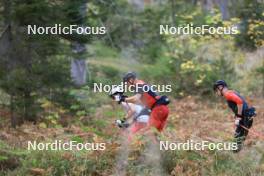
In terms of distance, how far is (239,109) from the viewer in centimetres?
1270

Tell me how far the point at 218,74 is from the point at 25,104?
30.9ft

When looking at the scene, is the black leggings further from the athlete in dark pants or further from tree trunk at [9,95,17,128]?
tree trunk at [9,95,17,128]

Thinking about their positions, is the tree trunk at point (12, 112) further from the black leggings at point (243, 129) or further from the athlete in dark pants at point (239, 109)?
the black leggings at point (243, 129)

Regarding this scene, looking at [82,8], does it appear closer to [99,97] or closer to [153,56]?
[99,97]

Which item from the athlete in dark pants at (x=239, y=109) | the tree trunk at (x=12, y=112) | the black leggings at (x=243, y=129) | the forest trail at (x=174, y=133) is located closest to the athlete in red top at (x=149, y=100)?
the forest trail at (x=174, y=133)

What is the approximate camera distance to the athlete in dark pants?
12680 millimetres

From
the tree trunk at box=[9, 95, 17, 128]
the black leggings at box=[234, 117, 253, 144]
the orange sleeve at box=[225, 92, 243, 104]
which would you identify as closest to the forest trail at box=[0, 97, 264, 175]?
the black leggings at box=[234, 117, 253, 144]

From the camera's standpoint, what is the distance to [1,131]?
1414 cm

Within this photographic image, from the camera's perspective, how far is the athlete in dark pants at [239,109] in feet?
41.6

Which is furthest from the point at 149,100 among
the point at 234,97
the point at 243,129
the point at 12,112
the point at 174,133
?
the point at 12,112

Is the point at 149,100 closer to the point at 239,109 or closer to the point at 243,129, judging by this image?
the point at 239,109

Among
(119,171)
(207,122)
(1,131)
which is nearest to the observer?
(119,171)

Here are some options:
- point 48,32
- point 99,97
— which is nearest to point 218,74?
point 99,97

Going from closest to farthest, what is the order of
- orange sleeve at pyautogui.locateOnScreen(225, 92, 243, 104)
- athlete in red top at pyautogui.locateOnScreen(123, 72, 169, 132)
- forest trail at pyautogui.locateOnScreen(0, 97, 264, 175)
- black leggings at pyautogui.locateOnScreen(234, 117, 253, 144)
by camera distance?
forest trail at pyautogui.locateOnScreen(0, 97, 264, 175)
athlete in red top at pyautogui.locateOnScreen(123, 72, 169, 132)
orange sleeve at pyautogui.locateOnScreen(225, 92, 243, 104)
black leggings at pyautogui.locateOnScreen(234, 117, 253, 144)
